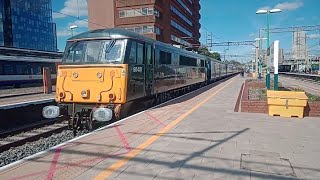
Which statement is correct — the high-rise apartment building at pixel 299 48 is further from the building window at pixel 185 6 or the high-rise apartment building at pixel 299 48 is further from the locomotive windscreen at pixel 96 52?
the locomotive windscreen at pixel 96 52

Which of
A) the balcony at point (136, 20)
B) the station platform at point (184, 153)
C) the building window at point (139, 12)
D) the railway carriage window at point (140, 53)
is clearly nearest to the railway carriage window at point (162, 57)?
the railway carriage window at point (140, 53)

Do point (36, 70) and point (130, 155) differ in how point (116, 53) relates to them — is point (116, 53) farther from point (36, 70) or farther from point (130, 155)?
point (36, 70)

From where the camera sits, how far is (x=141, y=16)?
2359 inches

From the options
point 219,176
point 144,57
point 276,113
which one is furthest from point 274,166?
point 144,57

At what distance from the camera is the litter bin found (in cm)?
1020

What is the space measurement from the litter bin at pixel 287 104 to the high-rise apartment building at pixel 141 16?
4931 cm

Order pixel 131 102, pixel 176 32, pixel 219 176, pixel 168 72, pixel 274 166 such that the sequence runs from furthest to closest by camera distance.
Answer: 1. pixel 176 32
2. pixel 168 72
3. pixel 131 102
4. pixel 274 166
5. pixel 219 176

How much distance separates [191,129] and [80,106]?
3.73m

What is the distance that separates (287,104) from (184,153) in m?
5.72

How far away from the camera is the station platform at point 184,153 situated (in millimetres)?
5031

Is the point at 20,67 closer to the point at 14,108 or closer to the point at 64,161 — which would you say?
the point at 14,108

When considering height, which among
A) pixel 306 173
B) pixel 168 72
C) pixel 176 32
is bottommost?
pixel 306 173

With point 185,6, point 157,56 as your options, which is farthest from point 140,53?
point 185,6

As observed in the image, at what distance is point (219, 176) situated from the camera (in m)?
4.91
